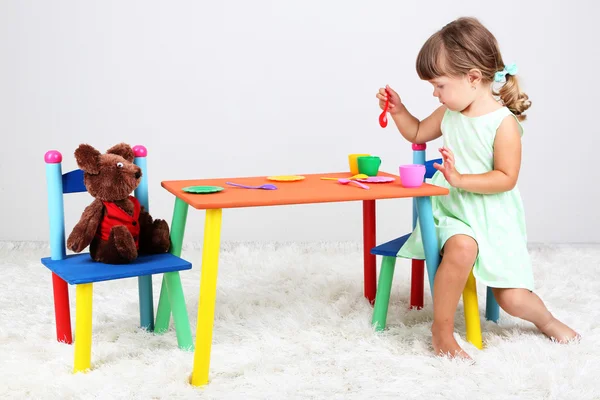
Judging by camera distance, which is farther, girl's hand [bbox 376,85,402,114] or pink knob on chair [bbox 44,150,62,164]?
girl's hand [bbox 376,85,402,114]

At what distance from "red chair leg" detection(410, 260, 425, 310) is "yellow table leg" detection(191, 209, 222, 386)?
74cm

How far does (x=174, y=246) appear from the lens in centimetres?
180

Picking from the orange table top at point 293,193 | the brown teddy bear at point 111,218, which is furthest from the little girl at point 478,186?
the brown teddy bear at point 111,218

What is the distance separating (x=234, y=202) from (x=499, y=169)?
651 millimetres

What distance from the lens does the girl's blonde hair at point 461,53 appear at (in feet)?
5.76

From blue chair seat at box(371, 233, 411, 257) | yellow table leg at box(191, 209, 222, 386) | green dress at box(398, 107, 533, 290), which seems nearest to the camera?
yellow table leg at box(191, 209, 222, 386)

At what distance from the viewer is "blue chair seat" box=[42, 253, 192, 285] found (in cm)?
156

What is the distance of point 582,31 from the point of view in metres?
2.97

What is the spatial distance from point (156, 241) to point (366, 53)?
4.99 ft

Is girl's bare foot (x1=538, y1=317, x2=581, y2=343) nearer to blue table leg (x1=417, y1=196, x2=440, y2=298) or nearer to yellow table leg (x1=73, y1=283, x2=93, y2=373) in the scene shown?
blue table leg (x1=417, y1=196, x2=440, y2=298)

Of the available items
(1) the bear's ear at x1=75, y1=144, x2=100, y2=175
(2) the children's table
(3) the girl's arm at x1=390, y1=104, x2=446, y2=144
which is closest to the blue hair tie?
(3) the girl's arm at x1=390, y1=104, x2=446, y2=144

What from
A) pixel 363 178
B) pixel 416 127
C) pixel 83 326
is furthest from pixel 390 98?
pixel 83 326

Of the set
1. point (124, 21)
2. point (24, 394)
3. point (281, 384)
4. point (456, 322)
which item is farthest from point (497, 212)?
point (124, 21)

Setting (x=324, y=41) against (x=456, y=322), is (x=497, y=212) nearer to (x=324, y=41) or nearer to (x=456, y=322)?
(x=456, y=322)
